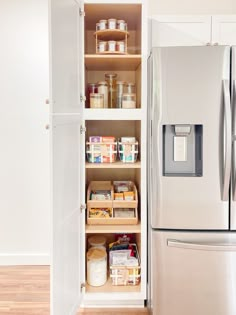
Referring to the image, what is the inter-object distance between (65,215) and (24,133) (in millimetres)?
1426

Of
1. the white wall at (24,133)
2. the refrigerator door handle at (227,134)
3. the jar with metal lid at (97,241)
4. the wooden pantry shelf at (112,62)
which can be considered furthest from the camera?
the white wall at (24,133)

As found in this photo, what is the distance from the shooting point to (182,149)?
2029 mm

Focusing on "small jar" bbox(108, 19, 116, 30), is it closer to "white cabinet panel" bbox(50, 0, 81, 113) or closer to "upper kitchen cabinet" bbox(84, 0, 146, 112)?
"upper kitchen cabinet" bbox(84, 0, 146, 112)

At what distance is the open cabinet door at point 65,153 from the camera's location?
66.5 inches

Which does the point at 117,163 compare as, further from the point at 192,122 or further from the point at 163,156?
the point at 192,122

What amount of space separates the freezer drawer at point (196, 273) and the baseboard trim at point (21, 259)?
140 cm

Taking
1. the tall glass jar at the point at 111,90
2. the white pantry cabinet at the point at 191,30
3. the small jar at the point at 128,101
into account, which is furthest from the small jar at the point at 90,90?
the white pantry cabinet at the point at 191,30

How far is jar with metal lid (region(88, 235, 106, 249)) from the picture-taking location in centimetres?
256

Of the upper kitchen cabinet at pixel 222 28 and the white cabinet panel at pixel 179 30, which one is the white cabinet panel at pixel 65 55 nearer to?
the white cabinet panel at pixel 179 30

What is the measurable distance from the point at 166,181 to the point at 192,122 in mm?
361

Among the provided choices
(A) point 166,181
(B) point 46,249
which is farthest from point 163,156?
(B) point 46,249

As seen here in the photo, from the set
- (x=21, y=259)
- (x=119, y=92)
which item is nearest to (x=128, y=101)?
(x=119, y=92)

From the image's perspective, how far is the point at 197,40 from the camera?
2410 mm

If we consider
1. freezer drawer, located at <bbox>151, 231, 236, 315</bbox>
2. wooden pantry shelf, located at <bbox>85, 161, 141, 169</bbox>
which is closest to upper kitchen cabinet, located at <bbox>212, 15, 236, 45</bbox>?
wooden pantry shelf, located at <bbox>85, 161, 141, 169</bbox>
